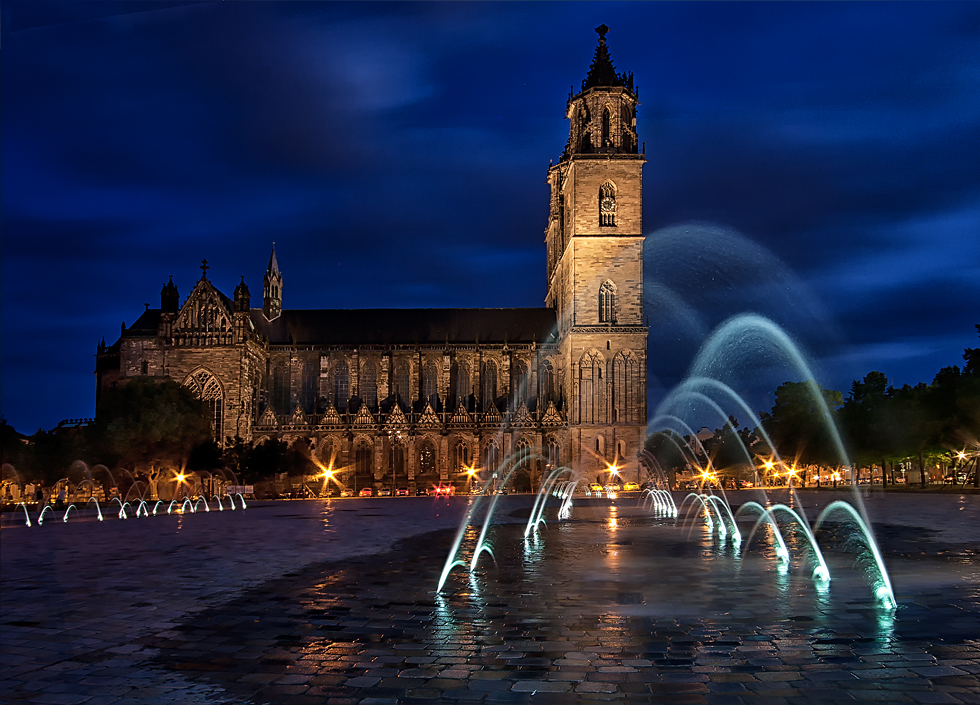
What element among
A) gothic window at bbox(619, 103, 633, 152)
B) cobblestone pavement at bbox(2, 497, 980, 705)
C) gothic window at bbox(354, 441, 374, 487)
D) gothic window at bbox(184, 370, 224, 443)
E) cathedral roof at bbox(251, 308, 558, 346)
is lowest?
cobblestone pavement at bbox(2, 497, 980, 705)

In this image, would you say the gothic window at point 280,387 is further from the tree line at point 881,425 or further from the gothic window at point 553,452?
the tree line at point 881,425

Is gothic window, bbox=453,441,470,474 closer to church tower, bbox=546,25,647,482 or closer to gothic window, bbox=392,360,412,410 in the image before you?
gothic window, bbox=392,360,412,410

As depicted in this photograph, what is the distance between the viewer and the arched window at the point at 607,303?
8856cm

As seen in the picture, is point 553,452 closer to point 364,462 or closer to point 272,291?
point 364,462

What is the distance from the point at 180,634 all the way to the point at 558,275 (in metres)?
92.8

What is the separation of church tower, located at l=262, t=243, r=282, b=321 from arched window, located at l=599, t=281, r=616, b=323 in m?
37.3

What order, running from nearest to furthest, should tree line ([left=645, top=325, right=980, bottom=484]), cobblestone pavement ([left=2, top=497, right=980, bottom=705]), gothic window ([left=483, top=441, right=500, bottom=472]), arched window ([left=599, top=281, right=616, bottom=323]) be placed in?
cobblestone pavement ([left=2, top=497, right=980, bottom=705]), tree line ([left=645, top=325, right=980, bottom=484]), arched window ([left=599, top=281, right=616, bottom=323]), gothic window ([left=483, top=441, right=500, bottom=472])

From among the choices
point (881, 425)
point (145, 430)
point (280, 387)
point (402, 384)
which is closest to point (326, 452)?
point (280, 387)

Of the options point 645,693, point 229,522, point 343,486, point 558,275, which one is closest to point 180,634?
point 645,693

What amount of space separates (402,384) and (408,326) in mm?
7607

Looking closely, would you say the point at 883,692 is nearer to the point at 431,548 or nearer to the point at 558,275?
the point at 431,548

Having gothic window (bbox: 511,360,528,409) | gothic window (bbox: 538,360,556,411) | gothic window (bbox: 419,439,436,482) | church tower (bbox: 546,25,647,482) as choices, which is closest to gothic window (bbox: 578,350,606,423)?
church tower (bbox: 546,25,647,482)

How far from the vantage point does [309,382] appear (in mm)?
96312

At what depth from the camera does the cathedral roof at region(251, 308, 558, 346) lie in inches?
3868
